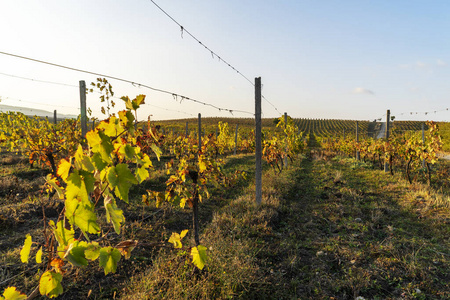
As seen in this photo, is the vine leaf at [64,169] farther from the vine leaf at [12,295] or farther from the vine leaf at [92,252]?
the vine leaf at [12,295]

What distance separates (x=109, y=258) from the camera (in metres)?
1.26

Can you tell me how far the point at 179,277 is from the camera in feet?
9.95

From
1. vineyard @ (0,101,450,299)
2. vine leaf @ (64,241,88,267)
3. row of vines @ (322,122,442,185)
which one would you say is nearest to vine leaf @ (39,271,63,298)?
vineyard @ (0,101,450,299)

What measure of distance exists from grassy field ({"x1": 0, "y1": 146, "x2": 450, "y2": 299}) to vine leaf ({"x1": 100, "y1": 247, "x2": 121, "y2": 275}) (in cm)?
32

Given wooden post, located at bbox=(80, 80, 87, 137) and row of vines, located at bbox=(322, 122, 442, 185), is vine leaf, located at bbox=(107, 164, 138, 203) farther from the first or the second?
row of vines, located at bbox=(322, 122, 442, 185)

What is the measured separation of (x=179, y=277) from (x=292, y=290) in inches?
56.6

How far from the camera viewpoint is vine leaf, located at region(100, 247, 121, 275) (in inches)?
48.1

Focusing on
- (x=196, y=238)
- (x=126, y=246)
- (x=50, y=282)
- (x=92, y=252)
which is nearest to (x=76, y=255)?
(x=92, y=252)

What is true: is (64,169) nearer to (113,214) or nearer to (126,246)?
(113,214)

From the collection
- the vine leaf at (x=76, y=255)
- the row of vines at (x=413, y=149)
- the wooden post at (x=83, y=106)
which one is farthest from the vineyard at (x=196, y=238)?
the row of vines at (x=413, y=149)

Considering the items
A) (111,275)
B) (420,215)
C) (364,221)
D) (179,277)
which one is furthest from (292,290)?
(420,215)

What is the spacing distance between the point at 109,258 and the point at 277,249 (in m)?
3.41

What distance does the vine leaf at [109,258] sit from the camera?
4.01ft

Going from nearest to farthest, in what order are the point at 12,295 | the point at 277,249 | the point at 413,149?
the point at 12,295
the point at 277,249
the point at 413,149
